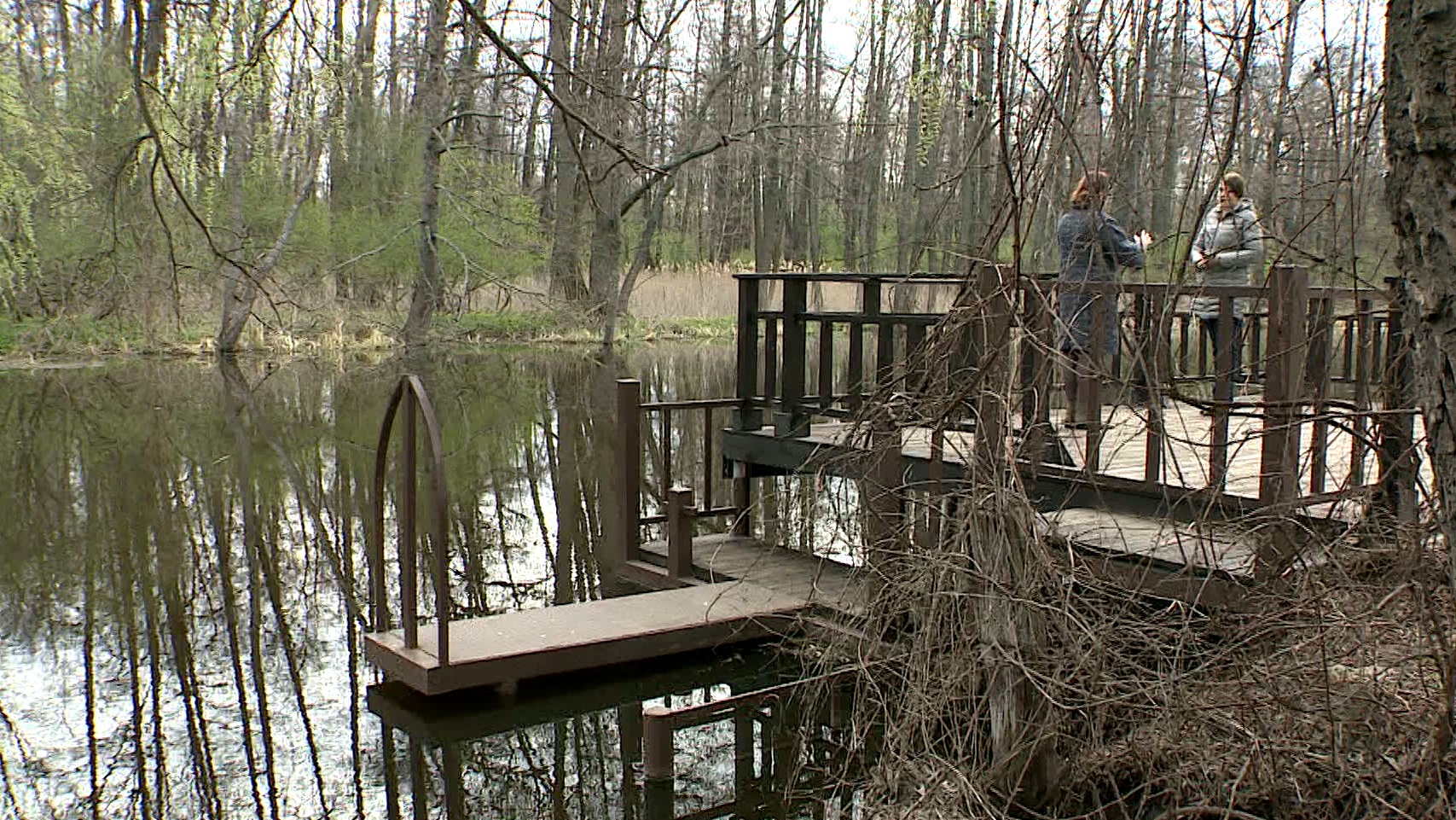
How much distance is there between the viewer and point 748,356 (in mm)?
8594

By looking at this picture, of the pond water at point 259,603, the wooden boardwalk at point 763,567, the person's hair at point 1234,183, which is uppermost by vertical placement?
the person's hair at point 1234,183

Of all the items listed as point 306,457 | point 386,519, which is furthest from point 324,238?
point 386,519

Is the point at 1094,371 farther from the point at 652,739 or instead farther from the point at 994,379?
the point at 652,739

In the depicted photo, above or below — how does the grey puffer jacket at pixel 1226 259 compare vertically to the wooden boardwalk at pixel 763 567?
above

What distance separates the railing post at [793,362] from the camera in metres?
8.16

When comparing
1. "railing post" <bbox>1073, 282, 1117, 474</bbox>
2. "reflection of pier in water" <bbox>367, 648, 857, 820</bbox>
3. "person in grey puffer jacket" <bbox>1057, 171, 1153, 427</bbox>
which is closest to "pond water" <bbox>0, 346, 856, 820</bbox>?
"reflection of pier in water" <bbox>367, 648, 857, 820</bbox>

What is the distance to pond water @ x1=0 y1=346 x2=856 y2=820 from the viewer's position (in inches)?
233

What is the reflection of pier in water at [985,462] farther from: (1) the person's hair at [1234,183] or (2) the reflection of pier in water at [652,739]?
(1) the person's hair at [1234,183]

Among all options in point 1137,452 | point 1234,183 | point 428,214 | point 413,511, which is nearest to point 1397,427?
point 1137,452

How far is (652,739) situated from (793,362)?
9.62ft

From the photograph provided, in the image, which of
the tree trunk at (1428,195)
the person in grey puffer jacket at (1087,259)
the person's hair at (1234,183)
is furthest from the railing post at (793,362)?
the tree trunk at (1428,195)

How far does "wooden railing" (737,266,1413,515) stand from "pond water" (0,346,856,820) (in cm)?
74

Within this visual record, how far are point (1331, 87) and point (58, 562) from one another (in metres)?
8.96

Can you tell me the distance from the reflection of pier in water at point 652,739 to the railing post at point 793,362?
5.22 ft
